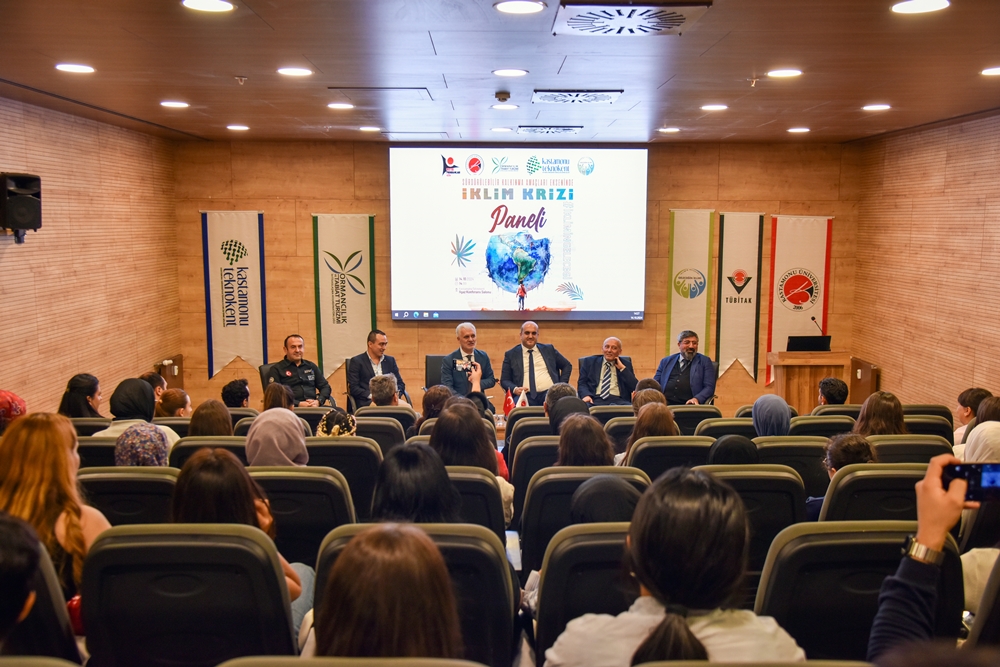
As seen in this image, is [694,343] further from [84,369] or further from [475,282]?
[84,369]

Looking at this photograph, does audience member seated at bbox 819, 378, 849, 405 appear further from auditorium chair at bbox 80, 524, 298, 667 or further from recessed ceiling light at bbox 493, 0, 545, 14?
auditorium chair at bbox 80, 524, 298, 667

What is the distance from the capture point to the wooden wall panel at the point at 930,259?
752 centimetres

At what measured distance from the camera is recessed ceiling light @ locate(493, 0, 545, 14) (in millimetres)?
3529

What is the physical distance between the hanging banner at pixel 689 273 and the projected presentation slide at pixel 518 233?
1.46 ft

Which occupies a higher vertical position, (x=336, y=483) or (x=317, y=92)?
(x=317, y=92)

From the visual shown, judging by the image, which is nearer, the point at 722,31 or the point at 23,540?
the point at 23,540

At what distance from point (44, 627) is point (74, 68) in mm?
4410

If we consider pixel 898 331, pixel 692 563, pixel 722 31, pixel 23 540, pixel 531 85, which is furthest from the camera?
pixel 898 331

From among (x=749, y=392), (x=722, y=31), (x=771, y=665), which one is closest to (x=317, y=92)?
(x=722, y=31)

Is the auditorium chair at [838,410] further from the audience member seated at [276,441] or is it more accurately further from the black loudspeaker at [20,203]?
the black loudspeaker at [20,203]

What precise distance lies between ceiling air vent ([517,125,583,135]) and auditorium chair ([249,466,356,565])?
593 centimetres

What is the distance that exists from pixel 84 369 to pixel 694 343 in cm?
579

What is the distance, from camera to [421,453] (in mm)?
2797

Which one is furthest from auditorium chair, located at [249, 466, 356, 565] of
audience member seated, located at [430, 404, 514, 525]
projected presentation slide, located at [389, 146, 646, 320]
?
projected presentation slide, located at [389, 146, 646, 320]
